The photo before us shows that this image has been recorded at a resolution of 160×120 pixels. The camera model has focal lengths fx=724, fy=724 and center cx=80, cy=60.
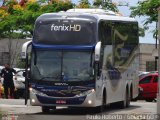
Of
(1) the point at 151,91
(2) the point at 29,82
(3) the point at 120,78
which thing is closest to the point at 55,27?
(2) the point at 29,82

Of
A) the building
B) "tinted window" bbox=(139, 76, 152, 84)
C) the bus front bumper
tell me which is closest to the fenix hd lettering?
the bus front bumper

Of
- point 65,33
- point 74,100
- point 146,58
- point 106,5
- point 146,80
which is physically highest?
point 65,33

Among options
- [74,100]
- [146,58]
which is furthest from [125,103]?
[146,58]

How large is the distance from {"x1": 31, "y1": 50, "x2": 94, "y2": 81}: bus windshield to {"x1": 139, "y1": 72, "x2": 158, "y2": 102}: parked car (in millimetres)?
15169

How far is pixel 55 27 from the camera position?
83.1 ft

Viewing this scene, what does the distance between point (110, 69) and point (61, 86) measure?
10.4 feet

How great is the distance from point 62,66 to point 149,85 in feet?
51.3

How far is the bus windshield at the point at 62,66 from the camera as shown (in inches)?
974

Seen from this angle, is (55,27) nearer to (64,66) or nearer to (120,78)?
(64,66)

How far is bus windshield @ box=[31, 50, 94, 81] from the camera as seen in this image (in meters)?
24.7

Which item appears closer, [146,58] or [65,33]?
[65,33]

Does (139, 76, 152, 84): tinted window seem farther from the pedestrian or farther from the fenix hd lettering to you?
the fenix hd lettering

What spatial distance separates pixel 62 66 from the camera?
81.5 feet

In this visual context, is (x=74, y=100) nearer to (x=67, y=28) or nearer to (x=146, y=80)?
(x=67, y=28)
